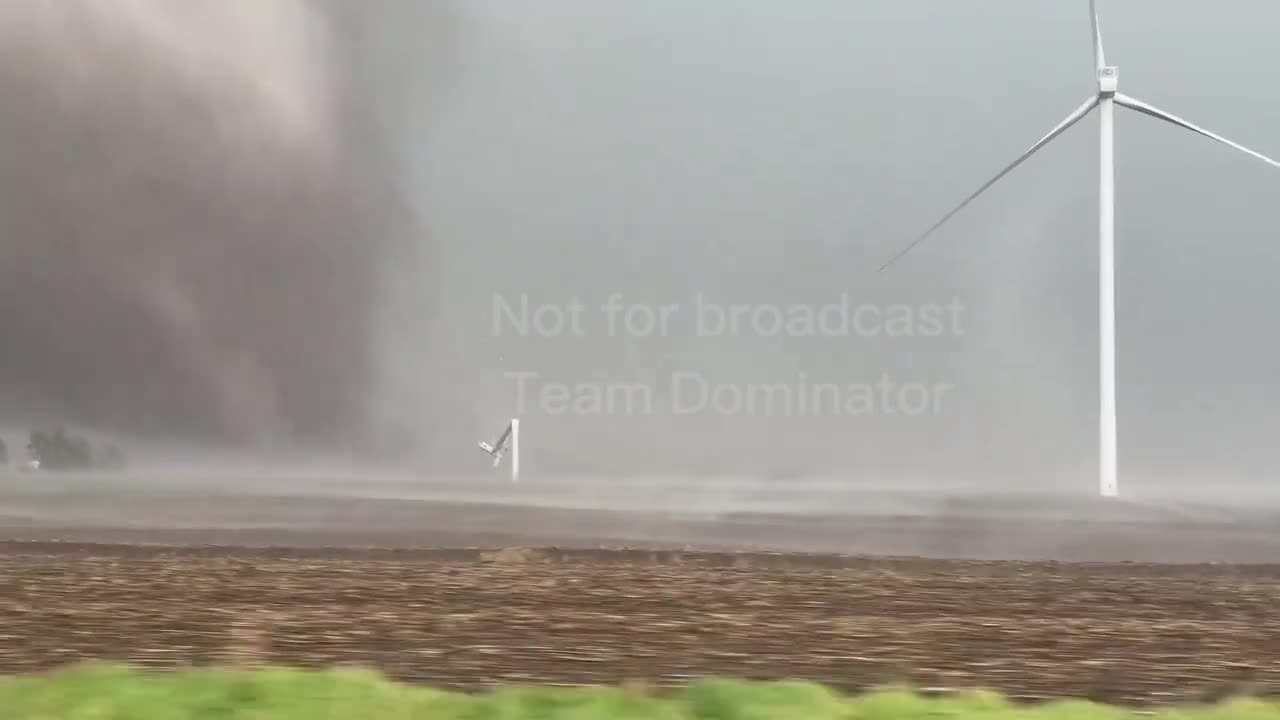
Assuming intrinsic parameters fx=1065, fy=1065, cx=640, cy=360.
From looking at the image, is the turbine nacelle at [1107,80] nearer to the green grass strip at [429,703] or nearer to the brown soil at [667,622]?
the brown soil at [667,622]

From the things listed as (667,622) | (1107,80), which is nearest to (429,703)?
(667,622)

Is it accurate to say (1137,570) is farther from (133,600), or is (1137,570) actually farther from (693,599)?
(133,600)

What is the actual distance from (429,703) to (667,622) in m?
14.4

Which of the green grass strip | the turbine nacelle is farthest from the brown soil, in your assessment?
the turbine nacelle

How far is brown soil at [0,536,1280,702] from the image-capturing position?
2316 cm

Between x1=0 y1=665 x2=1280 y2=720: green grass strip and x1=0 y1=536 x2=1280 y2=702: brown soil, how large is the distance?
132 inches

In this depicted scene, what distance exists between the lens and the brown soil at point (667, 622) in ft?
76.0

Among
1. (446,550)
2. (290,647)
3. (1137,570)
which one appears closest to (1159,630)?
(290,647)

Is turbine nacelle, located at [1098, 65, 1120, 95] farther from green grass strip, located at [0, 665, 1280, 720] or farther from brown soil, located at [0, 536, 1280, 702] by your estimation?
green grass strip, located at [0, 665, 1280, 720]

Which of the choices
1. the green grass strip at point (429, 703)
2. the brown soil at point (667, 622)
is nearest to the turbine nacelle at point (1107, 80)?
the brown soil at point (667, 622)

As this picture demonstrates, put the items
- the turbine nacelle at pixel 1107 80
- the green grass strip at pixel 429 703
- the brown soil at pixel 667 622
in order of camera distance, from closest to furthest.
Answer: the green grass strip at pixel 429 703 < the brown soil at pixel 667 622 < the turbine nacelle at pixel 1107 80

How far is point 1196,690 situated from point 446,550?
52.4 m

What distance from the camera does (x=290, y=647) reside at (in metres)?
25.9

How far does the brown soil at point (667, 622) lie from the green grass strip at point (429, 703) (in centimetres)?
334
